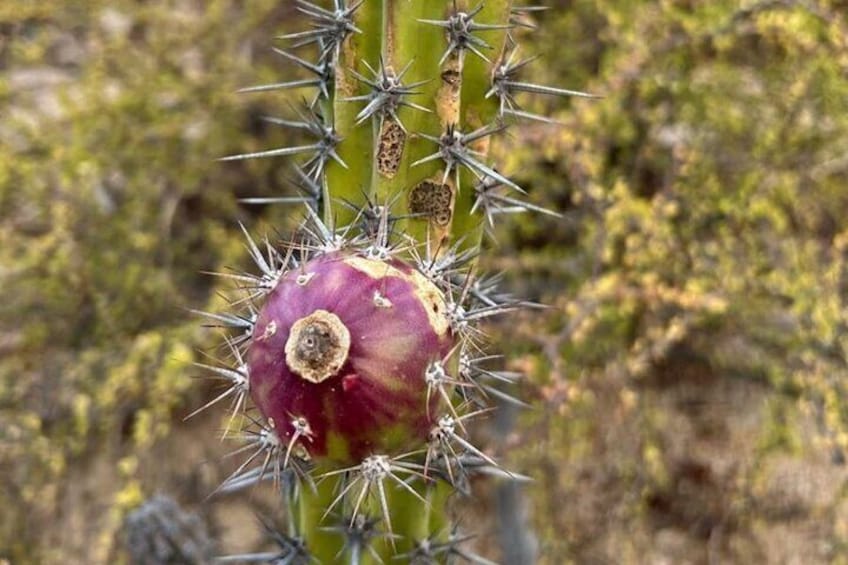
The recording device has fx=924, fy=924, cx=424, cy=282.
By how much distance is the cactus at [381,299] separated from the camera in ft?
3.30

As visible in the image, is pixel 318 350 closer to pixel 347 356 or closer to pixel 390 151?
pixel 347 356

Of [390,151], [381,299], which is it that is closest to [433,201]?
[390,151]

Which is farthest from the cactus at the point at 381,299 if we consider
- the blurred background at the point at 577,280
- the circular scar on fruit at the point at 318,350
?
the blurred background at the point at 577,280

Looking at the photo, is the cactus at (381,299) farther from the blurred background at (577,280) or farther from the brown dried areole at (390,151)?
the blurred background at (577,280)

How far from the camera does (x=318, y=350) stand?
98cm

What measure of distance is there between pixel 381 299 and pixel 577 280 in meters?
1.95

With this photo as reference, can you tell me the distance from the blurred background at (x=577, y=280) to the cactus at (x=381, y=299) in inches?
40.5

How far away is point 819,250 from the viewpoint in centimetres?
272

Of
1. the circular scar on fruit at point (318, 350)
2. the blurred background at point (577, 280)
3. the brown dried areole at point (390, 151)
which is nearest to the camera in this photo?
the circular scar on fruit at point (318, 350)

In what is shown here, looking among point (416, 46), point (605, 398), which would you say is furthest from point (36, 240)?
point (416, 46)

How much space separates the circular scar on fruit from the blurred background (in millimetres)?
1384

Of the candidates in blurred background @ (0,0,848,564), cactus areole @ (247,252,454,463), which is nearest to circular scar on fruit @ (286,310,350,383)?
cactus areole @ (247,252,454,463)

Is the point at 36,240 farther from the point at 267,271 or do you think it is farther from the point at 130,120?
the point at 267,271

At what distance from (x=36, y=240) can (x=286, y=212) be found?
31.1 inches
